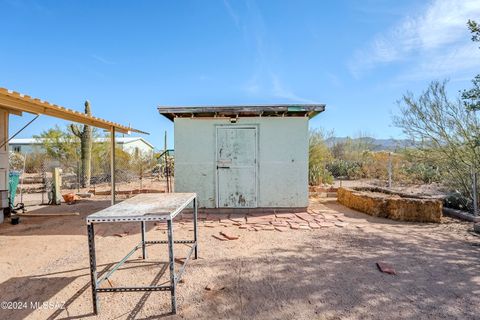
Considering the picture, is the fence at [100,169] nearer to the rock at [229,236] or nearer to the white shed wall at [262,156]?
the white shed wall at [262,156]

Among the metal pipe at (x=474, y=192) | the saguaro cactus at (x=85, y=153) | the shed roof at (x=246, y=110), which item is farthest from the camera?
the saguaro cactus at (x=85, y=153)

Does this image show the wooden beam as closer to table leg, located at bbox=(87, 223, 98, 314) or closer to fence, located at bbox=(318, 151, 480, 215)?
table leg, located at bbox=(87, 223, 98, 314)

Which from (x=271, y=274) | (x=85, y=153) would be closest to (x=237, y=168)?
(x=271, y=274)

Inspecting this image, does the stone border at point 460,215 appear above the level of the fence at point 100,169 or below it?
below

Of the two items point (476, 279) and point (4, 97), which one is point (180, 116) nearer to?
point (4, 97)

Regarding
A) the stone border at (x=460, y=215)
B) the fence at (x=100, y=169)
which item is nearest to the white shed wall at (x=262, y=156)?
the stone border at (x=460, y=215)

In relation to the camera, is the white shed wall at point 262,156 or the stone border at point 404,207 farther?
the white shed wall at point 262,156

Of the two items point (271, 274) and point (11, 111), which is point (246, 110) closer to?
point (271, 274)

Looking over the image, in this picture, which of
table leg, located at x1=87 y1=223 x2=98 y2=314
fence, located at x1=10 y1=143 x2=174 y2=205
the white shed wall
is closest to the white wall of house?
the white shed wall

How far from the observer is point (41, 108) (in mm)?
4820

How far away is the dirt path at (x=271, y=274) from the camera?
255 centimetres

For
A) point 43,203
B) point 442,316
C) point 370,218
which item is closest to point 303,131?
point 370,218

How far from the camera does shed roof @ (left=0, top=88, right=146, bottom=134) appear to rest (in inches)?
145

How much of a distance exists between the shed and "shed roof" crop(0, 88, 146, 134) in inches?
63.6
